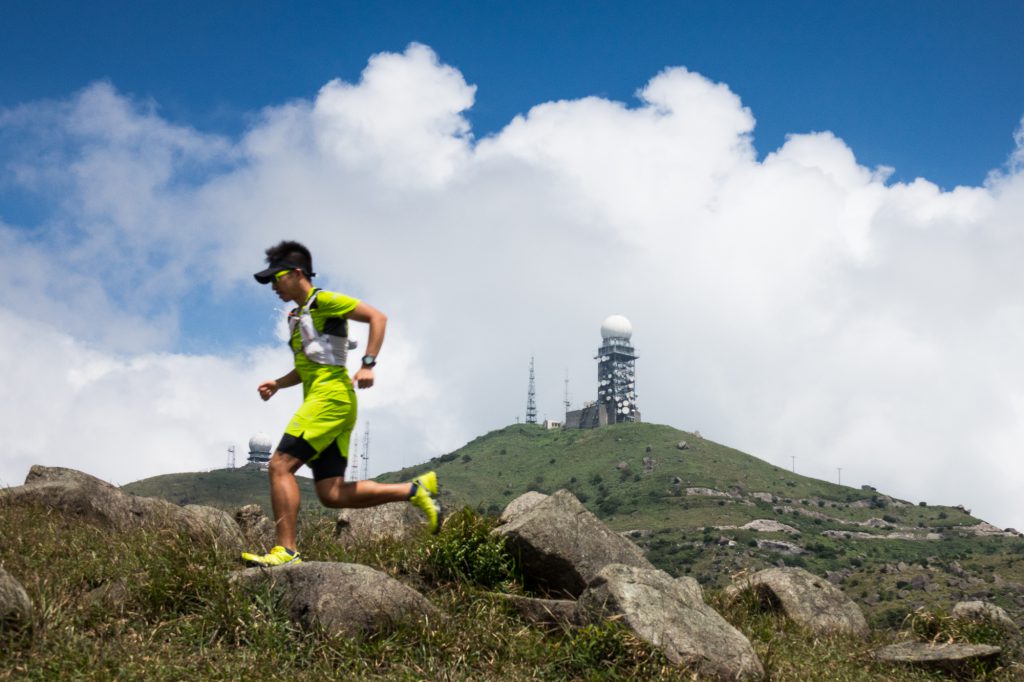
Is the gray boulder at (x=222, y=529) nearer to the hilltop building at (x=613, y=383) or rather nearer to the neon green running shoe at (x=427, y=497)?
the neon green running shoe at (x=427, y=497)

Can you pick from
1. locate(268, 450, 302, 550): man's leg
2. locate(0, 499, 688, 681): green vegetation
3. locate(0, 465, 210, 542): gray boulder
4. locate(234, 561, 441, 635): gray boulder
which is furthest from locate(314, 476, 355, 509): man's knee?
locate(0, 465, 210, 542): gray boulder

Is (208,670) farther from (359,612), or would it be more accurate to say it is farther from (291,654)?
(359,612)

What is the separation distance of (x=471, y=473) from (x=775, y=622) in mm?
162995

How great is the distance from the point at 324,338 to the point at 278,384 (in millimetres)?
781

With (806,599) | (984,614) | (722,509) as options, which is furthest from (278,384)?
(722,509)

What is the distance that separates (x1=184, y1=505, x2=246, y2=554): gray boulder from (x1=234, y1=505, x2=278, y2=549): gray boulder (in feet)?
0.52

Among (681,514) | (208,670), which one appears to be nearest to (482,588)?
(208,670)

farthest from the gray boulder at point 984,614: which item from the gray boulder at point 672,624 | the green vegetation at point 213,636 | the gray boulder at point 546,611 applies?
the green vegetation at point 213,636

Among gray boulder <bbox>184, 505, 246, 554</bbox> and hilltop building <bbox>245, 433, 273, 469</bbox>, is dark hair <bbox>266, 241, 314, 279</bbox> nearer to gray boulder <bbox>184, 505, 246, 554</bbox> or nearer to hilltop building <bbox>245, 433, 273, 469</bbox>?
gray boulder <bbox>184, 505, 246, 554</bbox>

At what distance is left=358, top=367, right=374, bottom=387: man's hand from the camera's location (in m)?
7.66

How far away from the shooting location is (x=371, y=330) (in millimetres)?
7895

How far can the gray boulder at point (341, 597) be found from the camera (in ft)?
23.1

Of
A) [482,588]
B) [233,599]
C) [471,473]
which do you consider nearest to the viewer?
[233,599]

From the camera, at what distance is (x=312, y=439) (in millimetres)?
7746
